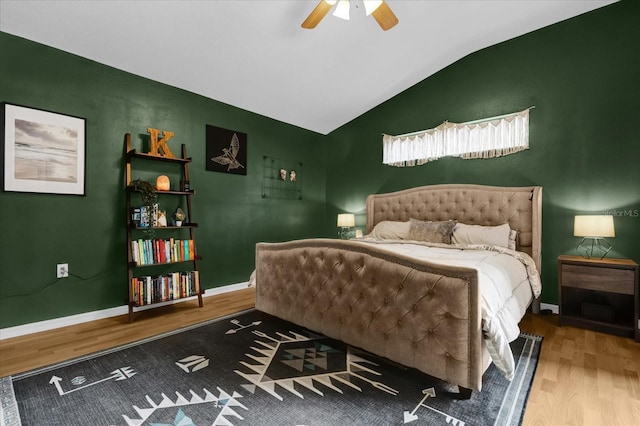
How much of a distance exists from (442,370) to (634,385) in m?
1.25

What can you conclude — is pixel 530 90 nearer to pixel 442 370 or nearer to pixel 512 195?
pixel 512 195

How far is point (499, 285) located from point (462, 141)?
2381 millimetres

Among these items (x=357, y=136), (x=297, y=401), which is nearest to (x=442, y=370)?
(x=297, y=401)

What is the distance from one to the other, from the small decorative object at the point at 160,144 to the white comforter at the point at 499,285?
251cm

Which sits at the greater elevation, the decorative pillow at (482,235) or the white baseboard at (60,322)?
the decorative pillow at (482,235)

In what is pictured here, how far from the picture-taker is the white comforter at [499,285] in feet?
5.20

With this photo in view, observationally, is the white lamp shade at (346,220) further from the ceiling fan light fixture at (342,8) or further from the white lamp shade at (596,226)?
the ceiling fan light fixture at (342,8)

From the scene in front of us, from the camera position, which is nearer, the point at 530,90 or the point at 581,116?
the point at 581,116

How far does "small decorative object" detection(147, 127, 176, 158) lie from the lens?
10.6ft

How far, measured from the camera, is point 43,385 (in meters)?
1.80

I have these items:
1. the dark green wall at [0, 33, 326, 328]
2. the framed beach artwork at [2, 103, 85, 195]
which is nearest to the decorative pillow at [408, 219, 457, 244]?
the dark green wall at [0, 33, 326, 328]

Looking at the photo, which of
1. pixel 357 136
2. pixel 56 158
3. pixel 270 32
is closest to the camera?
pixel 56 158

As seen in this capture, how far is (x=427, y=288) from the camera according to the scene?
175 cm

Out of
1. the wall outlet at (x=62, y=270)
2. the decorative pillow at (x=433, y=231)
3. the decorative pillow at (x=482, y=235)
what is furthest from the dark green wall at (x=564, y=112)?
Answer: the wall outlet at (x=62, y=270)
